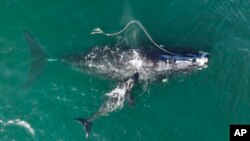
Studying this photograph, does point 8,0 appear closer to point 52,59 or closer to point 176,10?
point 52,59

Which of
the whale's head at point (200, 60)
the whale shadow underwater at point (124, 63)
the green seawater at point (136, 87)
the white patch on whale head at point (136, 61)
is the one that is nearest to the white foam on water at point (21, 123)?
the green seawater at point (136, 87)

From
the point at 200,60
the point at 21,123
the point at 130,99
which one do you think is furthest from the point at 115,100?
the point at 200,60

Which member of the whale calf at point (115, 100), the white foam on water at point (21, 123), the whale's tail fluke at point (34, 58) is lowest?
the white foam on water at point (21, 123)

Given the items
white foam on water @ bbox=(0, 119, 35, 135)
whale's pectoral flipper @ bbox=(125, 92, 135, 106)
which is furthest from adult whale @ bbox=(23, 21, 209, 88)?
white foam on water @ bbox=(0, 119, 35, 135)

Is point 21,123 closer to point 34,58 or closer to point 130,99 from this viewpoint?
point 34,58

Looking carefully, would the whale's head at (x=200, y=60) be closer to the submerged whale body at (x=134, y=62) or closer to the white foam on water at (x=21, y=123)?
the submerged whale body at (x=134, y=62)

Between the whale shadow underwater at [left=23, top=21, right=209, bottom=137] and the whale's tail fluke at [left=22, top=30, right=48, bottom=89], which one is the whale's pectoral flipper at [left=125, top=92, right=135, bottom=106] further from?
the whale's tail fluke at [left=22, top=30, right=48, bottom=89]
